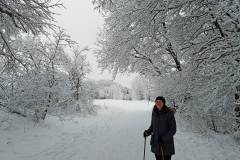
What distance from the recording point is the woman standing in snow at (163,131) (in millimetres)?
4931

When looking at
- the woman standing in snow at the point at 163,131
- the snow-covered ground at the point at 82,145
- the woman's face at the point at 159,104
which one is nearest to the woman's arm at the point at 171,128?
the woman standing in snow at the point at 163,131

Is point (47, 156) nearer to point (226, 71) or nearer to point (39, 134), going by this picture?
point (39, 134)

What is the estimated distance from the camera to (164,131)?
16.5 feet

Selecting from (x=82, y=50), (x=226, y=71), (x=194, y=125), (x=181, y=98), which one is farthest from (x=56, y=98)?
(x=82, y=50)

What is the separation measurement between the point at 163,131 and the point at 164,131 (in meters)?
0.02

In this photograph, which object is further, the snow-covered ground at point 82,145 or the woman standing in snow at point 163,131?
the snow-covered ground at point 82,145

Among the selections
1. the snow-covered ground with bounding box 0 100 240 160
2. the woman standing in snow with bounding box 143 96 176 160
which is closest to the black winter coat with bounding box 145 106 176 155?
the woman standing in snow with bounding box 143 96 176 160

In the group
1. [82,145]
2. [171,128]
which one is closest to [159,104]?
[171,128]

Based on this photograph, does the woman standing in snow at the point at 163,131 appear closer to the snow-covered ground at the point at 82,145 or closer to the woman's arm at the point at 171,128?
the woman's arm at the point at 171,128

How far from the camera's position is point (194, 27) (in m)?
6.96

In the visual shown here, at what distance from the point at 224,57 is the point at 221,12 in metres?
1.32

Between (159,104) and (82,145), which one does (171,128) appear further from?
(82,145)

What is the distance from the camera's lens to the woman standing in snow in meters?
4.93

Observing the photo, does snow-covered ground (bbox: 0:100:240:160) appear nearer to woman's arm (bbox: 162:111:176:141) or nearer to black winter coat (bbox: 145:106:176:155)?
black winter coat (bbox: 145:106:176:155)
